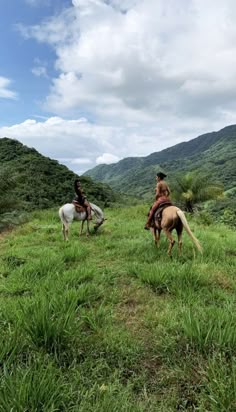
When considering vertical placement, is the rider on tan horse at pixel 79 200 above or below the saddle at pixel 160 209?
above

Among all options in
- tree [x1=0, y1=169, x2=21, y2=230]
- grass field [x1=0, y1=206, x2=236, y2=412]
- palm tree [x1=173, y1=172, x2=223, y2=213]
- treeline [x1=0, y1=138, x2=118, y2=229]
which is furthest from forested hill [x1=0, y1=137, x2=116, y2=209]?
grass field [x1=0, y1=206, x2=236, y2=412]

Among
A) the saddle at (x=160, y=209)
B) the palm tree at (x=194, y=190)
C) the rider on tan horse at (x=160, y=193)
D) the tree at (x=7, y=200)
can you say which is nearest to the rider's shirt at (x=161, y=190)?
the rider on tan horse at (x=160, y=193)

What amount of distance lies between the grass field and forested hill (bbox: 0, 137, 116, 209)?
20.2m

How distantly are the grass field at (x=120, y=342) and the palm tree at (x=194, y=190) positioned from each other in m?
19.1

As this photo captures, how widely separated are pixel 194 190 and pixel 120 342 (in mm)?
22459

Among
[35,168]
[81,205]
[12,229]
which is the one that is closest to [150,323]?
[81,205]

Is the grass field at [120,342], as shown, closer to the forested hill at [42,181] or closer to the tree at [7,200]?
the tree at [7,200]

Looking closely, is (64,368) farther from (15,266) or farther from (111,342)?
(15,266)

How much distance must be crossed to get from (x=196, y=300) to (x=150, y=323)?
0.89 m

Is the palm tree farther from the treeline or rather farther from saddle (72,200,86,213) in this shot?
saddle (72,200,86,213)

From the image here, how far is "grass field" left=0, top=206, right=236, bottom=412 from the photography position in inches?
104

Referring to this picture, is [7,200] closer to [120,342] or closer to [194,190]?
[194,190]

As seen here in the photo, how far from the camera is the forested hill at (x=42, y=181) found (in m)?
29.2

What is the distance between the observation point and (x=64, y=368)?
3.26 m
